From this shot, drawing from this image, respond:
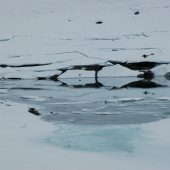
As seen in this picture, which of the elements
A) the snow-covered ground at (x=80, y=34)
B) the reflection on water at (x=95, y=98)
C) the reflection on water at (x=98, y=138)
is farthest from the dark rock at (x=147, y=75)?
the reflection on water at (x=98, y=138)

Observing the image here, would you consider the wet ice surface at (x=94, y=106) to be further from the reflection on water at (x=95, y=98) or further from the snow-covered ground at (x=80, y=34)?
the snow-covered ground at (x=80, y=34)

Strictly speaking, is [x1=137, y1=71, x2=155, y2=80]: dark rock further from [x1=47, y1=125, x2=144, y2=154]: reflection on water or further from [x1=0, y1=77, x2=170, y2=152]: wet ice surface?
[x1=47, y1=125, x2=144, y2=154]: reflection on water

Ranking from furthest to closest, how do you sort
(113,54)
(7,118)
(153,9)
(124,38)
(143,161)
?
(153,9) < (124,38) < (113,54) < (7,118) < (143,161)

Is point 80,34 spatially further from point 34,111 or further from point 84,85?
point 34,111

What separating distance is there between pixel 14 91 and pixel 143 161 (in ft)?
24.8

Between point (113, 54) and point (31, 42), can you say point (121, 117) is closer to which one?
point (113, 54)

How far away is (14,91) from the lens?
12.4 meters

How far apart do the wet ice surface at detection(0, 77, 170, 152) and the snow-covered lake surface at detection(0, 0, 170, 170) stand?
2cm

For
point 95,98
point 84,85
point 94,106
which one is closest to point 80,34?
point 84,85

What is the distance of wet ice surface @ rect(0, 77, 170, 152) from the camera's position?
643 cm

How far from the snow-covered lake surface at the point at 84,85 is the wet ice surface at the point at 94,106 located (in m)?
0.02

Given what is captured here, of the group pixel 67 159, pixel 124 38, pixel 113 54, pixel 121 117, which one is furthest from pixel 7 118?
pixel 124 38

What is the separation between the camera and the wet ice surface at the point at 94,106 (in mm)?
6426

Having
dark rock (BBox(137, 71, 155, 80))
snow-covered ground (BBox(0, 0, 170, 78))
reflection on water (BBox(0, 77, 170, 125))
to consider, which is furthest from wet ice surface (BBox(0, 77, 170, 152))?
snow-covered ground (BBox(0, 0, 170, 78))
